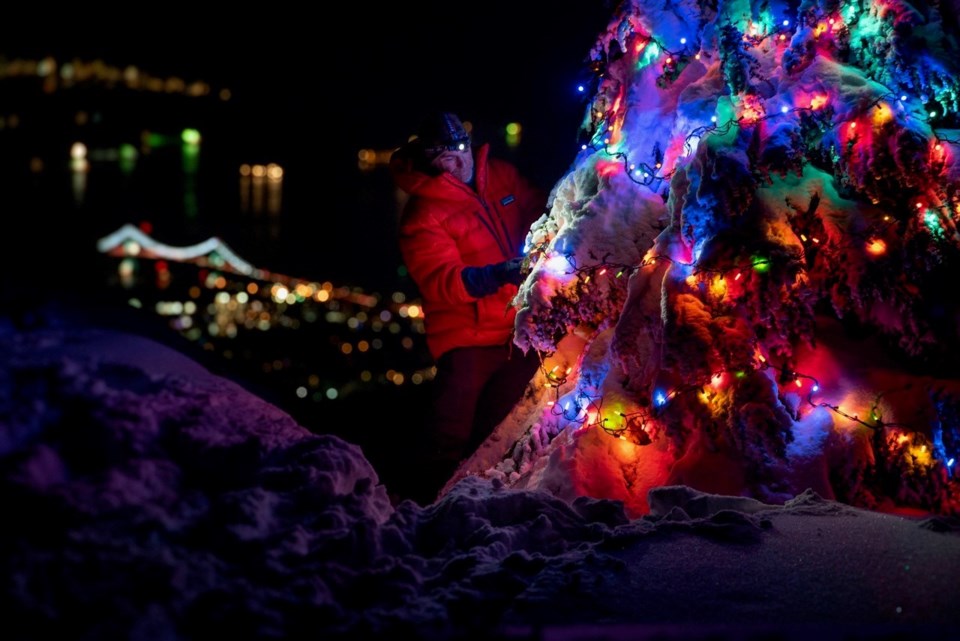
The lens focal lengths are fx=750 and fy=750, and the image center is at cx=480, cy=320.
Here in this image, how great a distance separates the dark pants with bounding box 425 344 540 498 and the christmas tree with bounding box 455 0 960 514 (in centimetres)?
128

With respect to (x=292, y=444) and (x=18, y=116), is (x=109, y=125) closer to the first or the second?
(x=18, y=116)

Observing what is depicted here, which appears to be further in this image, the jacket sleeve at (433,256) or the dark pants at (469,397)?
the dark pants at (469,397)

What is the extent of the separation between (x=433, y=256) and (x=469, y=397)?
1.18 meters

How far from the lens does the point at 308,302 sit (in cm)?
1633

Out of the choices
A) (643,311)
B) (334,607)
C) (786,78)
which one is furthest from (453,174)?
(334,607)

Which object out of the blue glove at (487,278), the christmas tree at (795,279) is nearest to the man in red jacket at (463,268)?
the blue glove at (487,278)

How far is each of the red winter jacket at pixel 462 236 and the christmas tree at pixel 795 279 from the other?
1043 millimetres

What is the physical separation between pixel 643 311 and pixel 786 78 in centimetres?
156

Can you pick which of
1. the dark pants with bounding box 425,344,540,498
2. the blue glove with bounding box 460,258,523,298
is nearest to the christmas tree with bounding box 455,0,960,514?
the blue glove with bounding box 460,258,523,298

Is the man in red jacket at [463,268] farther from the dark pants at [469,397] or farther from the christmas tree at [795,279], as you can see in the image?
the christmas tree at [795,279]

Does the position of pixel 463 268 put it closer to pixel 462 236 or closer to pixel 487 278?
pixel 487 278

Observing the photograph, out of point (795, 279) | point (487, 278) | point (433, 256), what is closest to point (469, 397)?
point (487, 278)

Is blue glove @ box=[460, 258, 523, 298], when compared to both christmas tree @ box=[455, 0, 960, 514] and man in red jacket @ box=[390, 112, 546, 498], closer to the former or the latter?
man in red jacket @ box=[390, 112, 546, 498]

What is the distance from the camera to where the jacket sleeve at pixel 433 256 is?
545 cm
